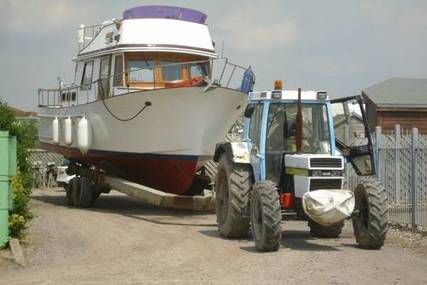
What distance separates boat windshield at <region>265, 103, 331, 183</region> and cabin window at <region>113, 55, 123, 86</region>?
670 centimetres

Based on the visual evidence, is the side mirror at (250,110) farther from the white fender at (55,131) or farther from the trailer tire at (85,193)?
the white fender at (55,131)

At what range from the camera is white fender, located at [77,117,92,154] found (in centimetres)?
Result: 1866

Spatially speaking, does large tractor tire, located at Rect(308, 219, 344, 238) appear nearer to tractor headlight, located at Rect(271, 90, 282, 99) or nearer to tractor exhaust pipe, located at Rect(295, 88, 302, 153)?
tractor exhaust pipe, located at Rect(295, 88, 302, 153)

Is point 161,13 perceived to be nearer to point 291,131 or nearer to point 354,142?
point 354,142

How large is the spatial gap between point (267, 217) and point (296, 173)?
109 centimetres

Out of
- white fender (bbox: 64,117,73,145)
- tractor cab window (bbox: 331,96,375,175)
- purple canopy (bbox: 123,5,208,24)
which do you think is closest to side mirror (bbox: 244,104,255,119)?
tractor cab window (bbox: 331,96,375,175)

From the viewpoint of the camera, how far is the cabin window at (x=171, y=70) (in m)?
18.1

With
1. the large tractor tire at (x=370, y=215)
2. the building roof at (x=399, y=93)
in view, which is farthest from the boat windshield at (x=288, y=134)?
the building roof at (x=399, y=93)

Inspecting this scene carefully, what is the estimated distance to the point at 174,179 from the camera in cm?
1745

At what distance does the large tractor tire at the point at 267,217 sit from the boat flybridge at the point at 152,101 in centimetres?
547

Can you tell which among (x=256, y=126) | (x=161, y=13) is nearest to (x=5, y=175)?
Answer: (x=256, y=126)

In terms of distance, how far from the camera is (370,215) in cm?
1108

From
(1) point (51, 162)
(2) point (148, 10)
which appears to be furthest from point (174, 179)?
(1) point (51, 162)

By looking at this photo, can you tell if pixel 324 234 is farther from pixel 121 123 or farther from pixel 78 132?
pixel 78 132
